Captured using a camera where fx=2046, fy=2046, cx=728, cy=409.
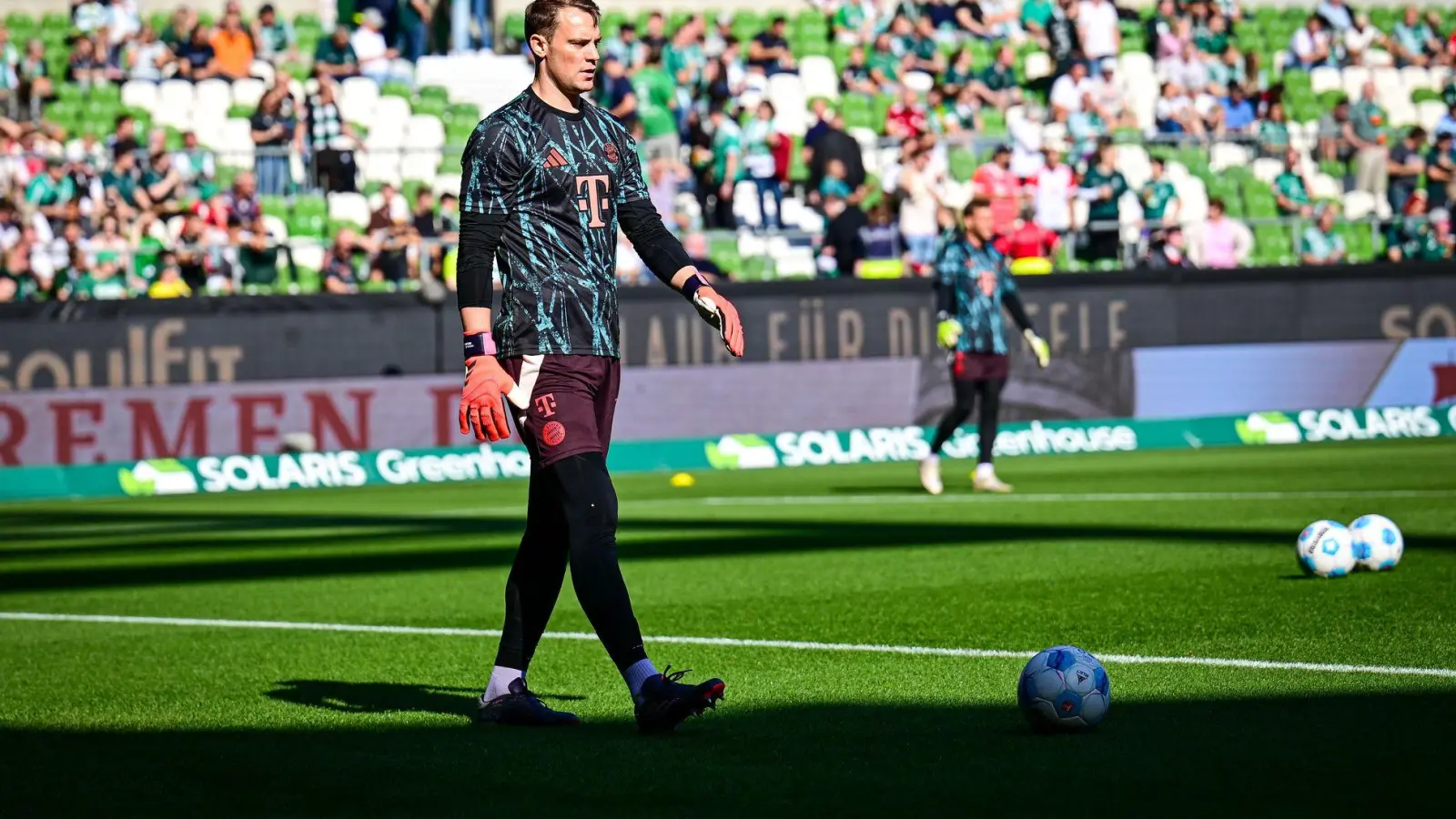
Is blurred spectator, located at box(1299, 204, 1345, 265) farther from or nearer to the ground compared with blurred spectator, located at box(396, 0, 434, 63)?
nearer to the ground

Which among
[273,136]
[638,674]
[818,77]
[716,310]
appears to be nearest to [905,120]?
[818,77]

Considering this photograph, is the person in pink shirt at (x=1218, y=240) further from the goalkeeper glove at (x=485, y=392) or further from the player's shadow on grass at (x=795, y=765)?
the goalkeeper glove at (x=485, y=392)

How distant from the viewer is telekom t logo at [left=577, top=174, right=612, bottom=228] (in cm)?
654

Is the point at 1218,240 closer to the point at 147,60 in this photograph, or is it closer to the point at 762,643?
the point at 147,60

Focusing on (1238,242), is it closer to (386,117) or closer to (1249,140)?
(1249,140)

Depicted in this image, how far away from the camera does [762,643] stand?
844 cm

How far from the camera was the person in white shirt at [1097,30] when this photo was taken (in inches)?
1187

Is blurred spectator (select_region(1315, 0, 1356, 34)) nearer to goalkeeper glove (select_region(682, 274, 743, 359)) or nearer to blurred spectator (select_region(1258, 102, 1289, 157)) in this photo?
blurred spectator (select_region(1258, 102, 1289, 157))

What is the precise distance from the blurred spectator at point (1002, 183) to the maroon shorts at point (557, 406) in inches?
716

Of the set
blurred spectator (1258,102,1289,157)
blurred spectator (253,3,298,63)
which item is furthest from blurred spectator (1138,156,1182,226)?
blurred spectator (253,3,298,63)

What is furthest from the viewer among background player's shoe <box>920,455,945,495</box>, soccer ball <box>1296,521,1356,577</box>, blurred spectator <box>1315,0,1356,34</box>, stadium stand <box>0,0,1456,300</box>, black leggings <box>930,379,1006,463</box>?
blurred spectator <box>1315,0,1356,34</box>

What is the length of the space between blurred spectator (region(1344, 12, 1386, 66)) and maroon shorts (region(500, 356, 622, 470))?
27465 millimetres

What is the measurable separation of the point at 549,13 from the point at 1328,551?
5.21 metres

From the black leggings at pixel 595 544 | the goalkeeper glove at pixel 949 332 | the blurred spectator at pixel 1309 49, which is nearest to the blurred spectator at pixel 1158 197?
the blurred spectator at pixel 1309 49
